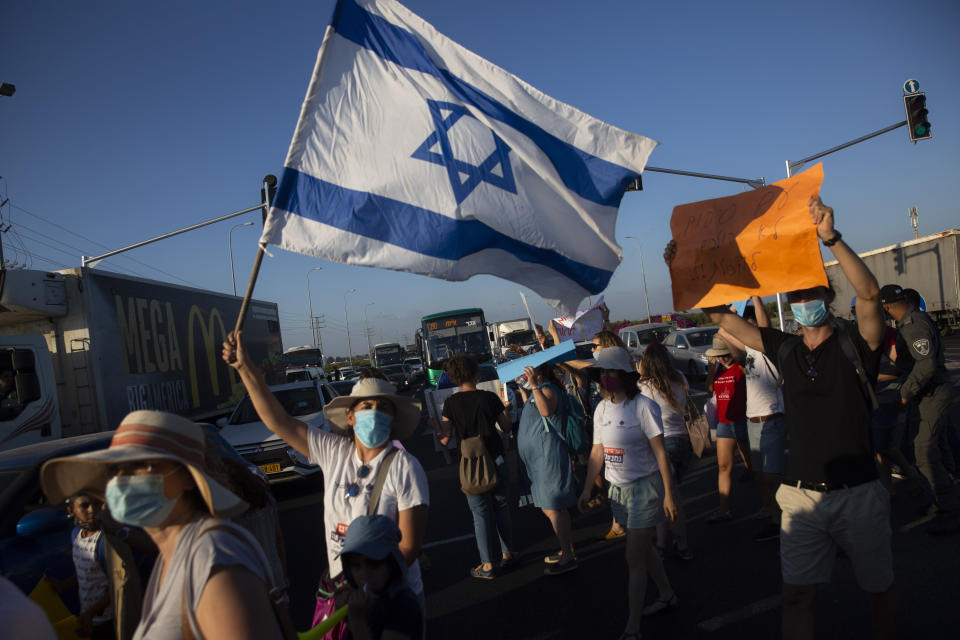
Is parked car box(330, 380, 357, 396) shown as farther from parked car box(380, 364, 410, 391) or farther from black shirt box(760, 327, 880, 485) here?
parked car box(380, 364, 410, 391)

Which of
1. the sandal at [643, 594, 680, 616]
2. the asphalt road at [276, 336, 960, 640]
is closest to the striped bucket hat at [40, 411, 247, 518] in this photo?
the asphalt road at [276, 336, 960, 640]

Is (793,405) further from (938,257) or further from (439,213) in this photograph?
(938,257)

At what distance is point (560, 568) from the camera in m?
4.73

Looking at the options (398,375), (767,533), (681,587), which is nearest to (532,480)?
(681,587)

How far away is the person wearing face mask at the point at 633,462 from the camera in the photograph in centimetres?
365

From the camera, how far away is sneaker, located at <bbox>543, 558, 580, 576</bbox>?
472 cm

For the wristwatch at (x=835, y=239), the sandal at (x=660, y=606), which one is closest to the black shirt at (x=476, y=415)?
the sandal at (x=660, y=606)

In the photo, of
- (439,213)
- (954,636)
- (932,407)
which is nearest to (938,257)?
(932,407)

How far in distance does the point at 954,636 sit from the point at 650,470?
1.81 metres

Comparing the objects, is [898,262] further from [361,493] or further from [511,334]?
[361,493]

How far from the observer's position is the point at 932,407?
477 cm

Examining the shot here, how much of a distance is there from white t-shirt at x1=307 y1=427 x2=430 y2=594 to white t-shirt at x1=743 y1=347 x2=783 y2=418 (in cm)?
358

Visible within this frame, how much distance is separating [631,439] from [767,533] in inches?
82.4

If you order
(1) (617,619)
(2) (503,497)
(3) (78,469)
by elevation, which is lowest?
(1) (617,619)
